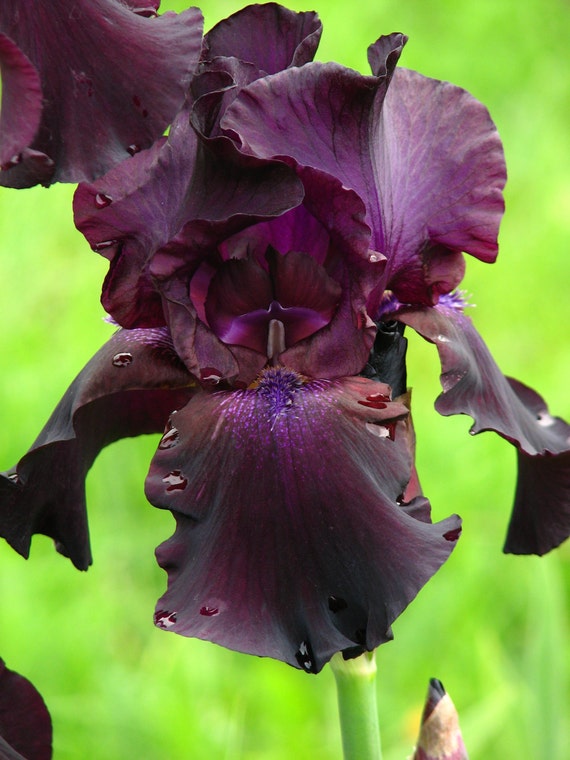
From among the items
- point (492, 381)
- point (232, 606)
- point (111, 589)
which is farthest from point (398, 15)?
point (232, 606)

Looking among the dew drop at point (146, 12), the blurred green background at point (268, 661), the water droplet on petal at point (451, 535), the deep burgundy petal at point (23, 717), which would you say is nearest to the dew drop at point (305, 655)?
the water droplet on petal at point (451, 535)

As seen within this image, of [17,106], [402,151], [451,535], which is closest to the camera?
[17,106]

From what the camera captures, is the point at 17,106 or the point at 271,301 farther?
the point at 271,301

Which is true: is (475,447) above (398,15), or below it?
below

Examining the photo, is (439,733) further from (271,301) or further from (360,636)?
(271,301)

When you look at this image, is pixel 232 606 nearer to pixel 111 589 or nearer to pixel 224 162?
pixel 224 162

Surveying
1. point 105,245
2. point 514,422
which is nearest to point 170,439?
point 105,245

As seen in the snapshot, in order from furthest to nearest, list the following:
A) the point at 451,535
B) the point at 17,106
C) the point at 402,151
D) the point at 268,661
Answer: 1. the point at 268,661
2. the point at 402,151
3. the point at 451,535
4. the point at 17,106
